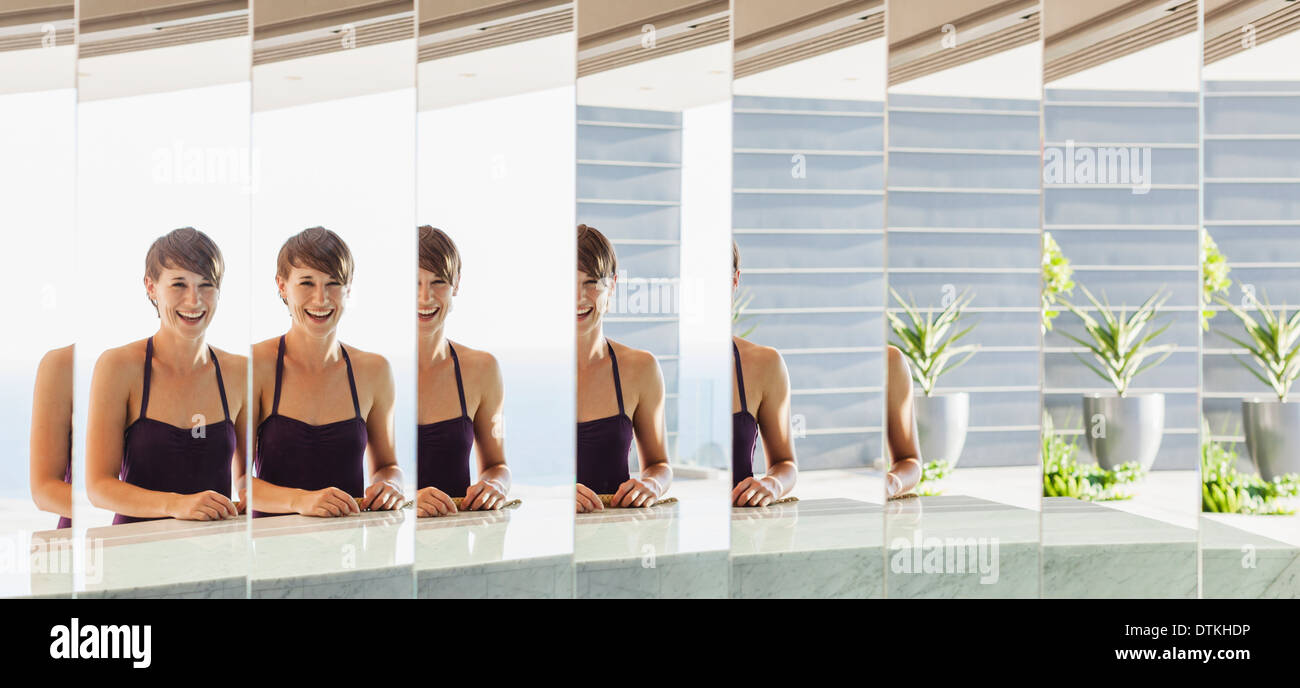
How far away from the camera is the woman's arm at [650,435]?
13.4ft

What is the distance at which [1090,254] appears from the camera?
4281 mm

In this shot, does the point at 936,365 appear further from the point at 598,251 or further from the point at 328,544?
the point at 328,544

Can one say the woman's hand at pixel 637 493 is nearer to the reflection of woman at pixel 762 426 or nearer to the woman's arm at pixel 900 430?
the reflection of woman at pixel 762 426

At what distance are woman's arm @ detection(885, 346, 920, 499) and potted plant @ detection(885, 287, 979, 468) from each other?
3cm

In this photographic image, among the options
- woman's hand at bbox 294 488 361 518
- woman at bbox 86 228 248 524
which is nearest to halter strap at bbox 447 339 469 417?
woman's hand at bbox 294 488 361 518

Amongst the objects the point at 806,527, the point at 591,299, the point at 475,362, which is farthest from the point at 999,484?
the point at 475,362

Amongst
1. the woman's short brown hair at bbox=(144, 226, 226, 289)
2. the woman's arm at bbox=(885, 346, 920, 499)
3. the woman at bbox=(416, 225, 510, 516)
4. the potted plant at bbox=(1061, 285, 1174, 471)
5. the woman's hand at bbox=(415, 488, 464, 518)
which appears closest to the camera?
the woman's short brown hair at bbox=(144, 226, 226, 289)

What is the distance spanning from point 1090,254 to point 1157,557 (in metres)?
1.28

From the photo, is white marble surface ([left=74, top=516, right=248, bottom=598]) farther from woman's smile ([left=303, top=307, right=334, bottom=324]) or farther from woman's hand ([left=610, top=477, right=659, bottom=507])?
woman's hand ([left=610, top=477, right=659, bottom=507])

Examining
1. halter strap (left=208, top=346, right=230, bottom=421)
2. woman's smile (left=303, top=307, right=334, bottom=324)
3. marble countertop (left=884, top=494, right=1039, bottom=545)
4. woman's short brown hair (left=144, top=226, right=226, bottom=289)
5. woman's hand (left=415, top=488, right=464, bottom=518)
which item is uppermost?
woman's short brown hair (left=144, top=226, right=226, bottom=289)

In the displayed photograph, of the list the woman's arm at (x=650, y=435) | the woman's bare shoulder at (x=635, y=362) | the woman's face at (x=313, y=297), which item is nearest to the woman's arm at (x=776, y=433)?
the woman's arm at (x=650, y=435)

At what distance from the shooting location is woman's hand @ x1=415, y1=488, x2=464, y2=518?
4117 mm
